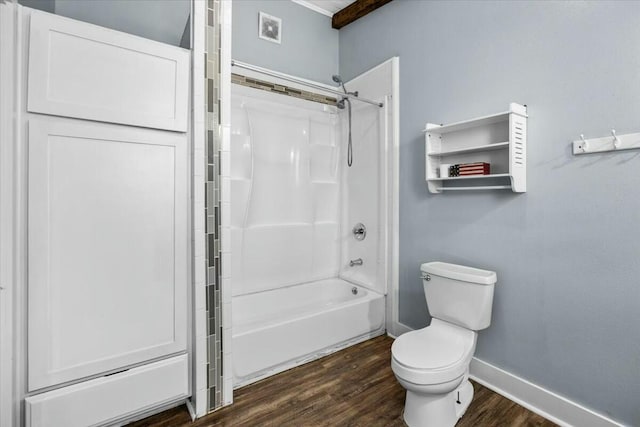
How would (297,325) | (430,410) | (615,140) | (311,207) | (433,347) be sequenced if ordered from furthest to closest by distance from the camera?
(311,207)
(297,325)
(433,347)
(430,410)
(615,140)

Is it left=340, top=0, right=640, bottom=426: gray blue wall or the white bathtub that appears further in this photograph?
the white bathtub

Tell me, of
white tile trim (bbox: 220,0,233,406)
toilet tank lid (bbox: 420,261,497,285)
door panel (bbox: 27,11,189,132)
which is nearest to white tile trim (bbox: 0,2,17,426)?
door panel (bbox: 27,11,189,132)

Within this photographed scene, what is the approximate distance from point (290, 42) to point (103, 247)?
2.37 meters

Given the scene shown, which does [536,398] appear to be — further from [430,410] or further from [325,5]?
[325,5]

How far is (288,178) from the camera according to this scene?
2.93m

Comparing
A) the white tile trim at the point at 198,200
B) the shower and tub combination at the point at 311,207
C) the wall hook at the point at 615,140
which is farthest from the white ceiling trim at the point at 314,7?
the wall hook at the point at 615,140

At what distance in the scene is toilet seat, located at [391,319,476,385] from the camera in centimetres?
154

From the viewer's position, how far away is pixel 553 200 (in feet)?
5.62

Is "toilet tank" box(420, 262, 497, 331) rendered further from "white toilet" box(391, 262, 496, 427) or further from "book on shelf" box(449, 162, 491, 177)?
"book on shelf" box(449, 162, 491, 177)

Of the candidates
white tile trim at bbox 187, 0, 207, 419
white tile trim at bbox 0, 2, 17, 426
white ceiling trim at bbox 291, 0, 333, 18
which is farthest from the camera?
white ceiling trim at bbox 291, 0, 333, 18

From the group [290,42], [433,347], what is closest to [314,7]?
[290,42]

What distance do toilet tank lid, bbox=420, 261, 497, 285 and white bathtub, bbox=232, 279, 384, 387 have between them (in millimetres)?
725

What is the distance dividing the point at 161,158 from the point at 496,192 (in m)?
1.92

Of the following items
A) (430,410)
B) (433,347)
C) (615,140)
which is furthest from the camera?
(433,347)
